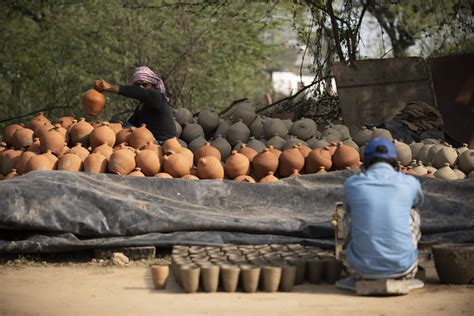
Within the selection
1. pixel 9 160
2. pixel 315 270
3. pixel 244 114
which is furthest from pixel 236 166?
pixel 315 270

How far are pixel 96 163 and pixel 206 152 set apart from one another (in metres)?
1.16

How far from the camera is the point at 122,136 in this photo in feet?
30.7

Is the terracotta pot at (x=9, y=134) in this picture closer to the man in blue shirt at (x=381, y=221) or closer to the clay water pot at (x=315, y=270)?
the clay water pot at (x=315, y=270)

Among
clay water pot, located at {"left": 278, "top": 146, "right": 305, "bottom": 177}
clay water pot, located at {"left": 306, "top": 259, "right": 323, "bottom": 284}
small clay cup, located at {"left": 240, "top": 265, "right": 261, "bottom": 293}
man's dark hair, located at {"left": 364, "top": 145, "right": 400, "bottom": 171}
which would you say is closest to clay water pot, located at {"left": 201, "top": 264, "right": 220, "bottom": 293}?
small clay cup, located at {"left": 240, "top": 265, "right": 261, "bottom": 293}

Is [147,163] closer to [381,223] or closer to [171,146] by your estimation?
[171,146]

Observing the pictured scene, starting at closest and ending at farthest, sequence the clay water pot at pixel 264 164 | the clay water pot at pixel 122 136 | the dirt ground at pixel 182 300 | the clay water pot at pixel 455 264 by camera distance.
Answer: the dirt ground at pixel 182 300 < the clay water pot at pixel 455 264 < the clay water pot at pixel 264 164 < the clay water pot at pixel 122 136

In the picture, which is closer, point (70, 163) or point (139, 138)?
point (70, 163)

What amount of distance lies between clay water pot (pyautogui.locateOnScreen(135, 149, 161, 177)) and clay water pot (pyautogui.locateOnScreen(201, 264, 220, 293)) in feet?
8.70

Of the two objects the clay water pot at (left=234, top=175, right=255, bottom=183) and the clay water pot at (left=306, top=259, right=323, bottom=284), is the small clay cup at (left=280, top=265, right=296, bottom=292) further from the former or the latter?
the clay water pot at (left=234, top=175, right=255, bottom=183)

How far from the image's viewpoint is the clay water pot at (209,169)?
8719 millimetres

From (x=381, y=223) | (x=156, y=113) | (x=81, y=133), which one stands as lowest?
(x=381, y=223)

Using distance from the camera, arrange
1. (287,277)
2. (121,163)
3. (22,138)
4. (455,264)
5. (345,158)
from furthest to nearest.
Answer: (22,138) → (345,158) → (121,163) → (455,264) → (287,277)

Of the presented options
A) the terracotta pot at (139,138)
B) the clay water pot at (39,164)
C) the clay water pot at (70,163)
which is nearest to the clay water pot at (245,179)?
the terracotta pot at (139,138)

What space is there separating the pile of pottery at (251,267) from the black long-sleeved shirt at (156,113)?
2588mm
